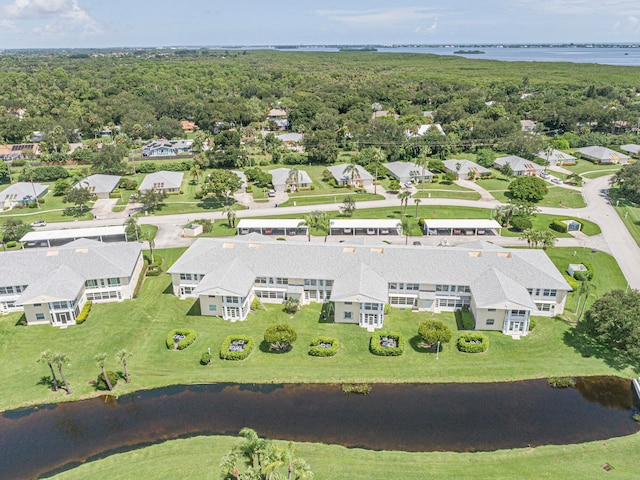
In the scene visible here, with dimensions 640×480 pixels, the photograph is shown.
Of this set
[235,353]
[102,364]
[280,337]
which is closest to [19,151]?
[102,364]

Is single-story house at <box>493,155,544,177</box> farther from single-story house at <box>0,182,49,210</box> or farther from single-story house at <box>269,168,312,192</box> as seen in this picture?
single-story house at <box>0,182,49,210</box>

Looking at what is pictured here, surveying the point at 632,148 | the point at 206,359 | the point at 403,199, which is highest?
the point at 632,148

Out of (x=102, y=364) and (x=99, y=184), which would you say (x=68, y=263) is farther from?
(x=99, y=184)

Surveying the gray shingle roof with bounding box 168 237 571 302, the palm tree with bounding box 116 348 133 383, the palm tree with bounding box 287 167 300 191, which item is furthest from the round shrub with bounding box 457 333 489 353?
the palm tree with bounding box 287 167 300 191

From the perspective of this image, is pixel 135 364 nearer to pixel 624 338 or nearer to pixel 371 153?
pixel 624 338

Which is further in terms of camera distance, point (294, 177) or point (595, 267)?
point (294, 177)

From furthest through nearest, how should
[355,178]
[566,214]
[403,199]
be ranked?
[355,178] < [403,199] < [566,214]
